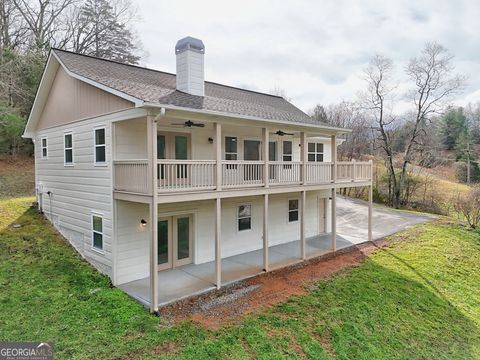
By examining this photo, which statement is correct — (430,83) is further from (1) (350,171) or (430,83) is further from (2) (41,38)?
(2) (41,38)

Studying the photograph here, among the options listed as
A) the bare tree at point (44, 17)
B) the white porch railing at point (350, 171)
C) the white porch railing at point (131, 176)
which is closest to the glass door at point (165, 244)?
the white porch railing at point (131, 176)

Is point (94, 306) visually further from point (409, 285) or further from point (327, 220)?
point (327, 220)

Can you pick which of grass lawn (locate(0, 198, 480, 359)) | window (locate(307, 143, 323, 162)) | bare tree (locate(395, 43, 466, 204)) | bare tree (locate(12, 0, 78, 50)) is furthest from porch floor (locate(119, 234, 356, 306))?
bare tree (locate(12, 0, 78, 50))

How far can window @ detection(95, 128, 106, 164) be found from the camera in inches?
397

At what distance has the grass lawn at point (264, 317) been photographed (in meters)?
6.90

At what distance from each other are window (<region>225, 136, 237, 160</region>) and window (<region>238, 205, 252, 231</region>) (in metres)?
2.21

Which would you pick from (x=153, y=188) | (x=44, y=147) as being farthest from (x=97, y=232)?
(x=44, y=147)

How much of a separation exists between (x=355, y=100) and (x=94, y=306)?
3113 cm

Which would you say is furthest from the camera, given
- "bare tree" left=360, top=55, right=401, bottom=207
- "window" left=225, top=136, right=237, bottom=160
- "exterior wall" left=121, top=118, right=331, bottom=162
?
"bare tree" left=360, top=55, right=401, bottom=207

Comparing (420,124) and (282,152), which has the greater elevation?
(420,124)

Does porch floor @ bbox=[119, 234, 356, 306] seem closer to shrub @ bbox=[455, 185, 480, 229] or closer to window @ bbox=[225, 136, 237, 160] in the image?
window @ bbox=[225, 136, 237, 160]

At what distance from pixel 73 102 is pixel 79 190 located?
3255mm

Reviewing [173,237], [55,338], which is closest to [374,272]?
[173,237]

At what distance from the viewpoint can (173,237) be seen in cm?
1136
